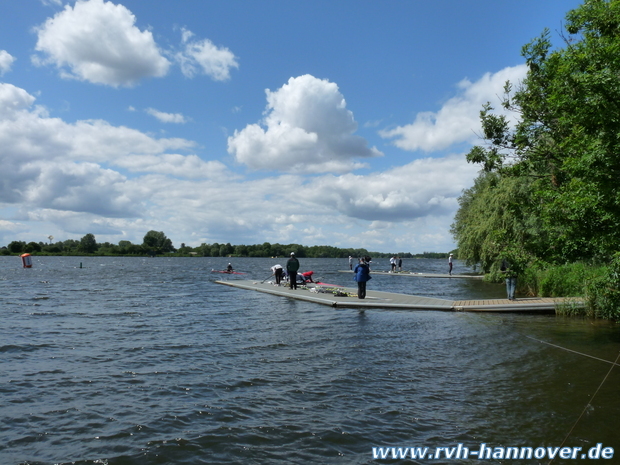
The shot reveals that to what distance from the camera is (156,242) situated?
168 m

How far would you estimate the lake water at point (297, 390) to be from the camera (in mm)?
6012

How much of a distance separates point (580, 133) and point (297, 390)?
386 inches

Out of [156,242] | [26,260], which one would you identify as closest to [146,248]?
[156,242]

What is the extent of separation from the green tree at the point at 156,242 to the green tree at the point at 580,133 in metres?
162

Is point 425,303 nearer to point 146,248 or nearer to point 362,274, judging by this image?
point 362,274

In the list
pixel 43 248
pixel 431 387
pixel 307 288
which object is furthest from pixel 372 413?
pixel 43 248

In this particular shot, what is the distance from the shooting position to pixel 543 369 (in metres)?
9.47

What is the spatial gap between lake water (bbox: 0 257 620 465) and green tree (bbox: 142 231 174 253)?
520 feet

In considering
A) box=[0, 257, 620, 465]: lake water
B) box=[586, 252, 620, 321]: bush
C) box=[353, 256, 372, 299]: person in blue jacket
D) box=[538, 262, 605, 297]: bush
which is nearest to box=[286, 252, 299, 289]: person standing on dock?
box=[353, 256, 372, 299]: person in blue jacket

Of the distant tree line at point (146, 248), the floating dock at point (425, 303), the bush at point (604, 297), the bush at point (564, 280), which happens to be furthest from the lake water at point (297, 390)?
the distant tree line at point (146, 248)

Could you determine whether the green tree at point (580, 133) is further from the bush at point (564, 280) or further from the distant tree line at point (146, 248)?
the distant tree line at point (146, 248)

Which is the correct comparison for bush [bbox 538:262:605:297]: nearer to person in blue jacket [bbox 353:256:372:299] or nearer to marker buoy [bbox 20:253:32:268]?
person in blue jacket [bbox 353:256:372:299]

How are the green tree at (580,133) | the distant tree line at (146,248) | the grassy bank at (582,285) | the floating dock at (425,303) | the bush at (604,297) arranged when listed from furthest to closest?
the distant tree line at (146,248) → the floating dock at (425,303) → the grassy bank at (582,285) → the bush at (604,297) → the green tree at (580,133)

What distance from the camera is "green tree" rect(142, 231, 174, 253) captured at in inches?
6565
